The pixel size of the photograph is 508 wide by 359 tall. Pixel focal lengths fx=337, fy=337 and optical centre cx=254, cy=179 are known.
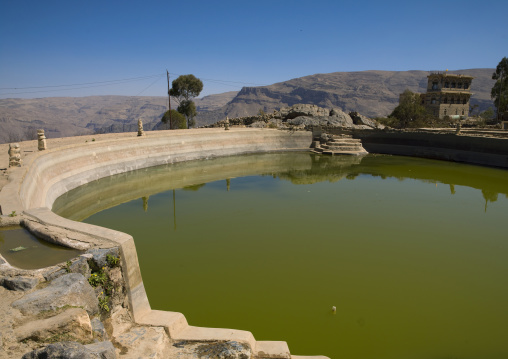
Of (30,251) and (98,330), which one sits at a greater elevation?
(30,251)

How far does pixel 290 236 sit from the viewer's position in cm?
866

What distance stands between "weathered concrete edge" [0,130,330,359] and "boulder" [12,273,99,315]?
73cm

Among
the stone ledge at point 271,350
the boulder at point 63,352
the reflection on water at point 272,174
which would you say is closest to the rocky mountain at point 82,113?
the reflection on water at point 272,174

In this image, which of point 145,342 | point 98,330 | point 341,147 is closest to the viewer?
point 98,330

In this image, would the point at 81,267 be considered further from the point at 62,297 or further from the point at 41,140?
the point at 41,140

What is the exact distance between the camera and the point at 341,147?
24281 mm

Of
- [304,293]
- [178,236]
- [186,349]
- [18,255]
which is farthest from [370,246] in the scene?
[18,255]

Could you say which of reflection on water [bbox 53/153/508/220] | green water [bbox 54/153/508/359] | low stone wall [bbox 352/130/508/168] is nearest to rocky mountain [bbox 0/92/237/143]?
reflection on water [bbox 53/153/508/220]

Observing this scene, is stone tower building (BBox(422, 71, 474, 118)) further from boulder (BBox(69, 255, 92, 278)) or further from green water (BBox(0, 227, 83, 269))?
boulder (BBox(69, 255, 92, 278))

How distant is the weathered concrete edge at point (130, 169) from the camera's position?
424 cm

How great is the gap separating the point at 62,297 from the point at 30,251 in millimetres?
1767

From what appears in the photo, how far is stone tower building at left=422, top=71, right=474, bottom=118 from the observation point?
49.2 meters

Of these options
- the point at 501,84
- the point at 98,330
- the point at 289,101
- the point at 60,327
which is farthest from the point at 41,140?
the point at 289,101

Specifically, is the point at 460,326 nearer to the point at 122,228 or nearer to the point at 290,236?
the point at 290,236
